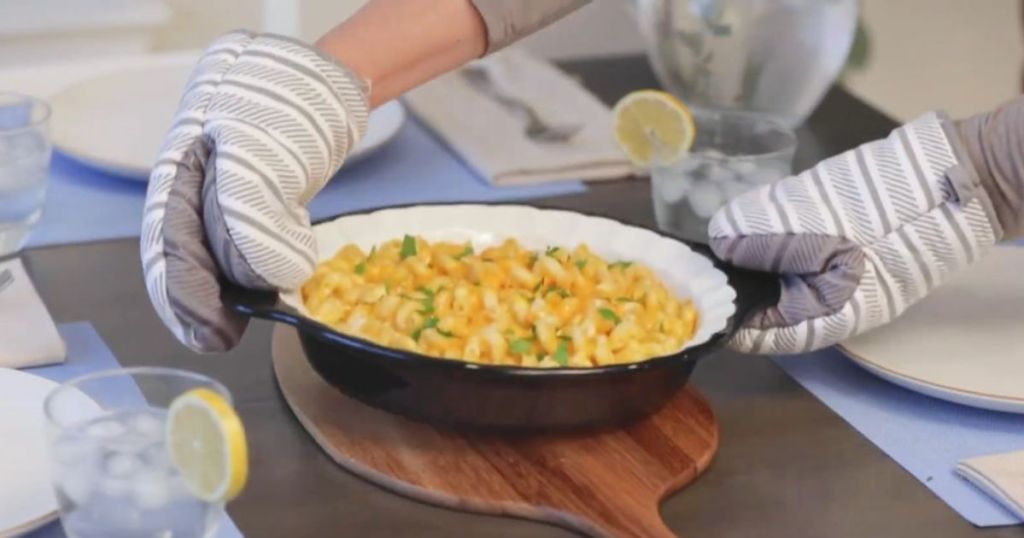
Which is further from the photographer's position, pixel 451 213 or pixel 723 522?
pixel 451 213

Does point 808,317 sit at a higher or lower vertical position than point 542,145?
higher

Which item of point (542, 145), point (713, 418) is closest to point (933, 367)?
point (713, 418)

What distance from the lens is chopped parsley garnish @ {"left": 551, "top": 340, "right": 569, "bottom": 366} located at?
3.30 ft

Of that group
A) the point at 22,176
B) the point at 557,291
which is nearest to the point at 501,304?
the point at 557,291

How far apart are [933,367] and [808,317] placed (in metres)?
0.11

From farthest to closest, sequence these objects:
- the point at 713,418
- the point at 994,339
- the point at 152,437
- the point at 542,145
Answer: the point at 542,145, the point at 994,339, the point at 713,418, the point at 152,437

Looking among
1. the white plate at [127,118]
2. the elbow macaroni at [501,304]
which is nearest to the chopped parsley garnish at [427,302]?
the elbow macaroni at [501,304]

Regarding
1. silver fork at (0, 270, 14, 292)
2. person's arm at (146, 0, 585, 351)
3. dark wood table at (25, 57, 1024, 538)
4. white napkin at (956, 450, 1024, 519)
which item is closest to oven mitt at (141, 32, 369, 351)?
person's arm at (146, 0, 585, 351)

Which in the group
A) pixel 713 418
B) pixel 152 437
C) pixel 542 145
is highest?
pixel 152 437

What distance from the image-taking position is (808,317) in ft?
3.65

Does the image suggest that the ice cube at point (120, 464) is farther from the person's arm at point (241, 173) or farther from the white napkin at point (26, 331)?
the white napkin at point (26, 331)

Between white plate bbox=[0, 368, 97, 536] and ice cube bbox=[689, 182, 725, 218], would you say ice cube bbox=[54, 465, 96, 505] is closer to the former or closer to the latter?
white plate bbox=[0, 368, 97, 536]

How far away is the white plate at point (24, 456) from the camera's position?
2.98 feet

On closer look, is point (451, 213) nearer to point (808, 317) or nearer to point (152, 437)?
point (808, 317)
